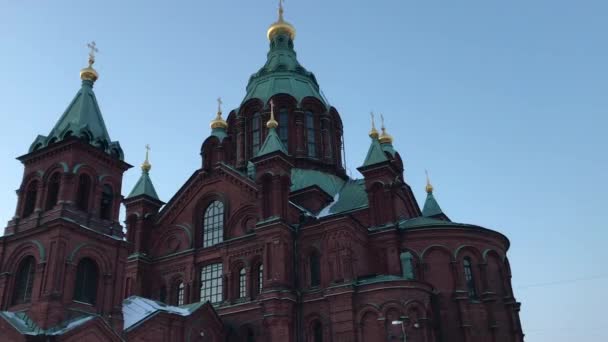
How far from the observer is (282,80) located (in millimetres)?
43562

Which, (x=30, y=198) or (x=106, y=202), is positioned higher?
(x=30, y=198)

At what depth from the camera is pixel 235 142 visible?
4294 cm

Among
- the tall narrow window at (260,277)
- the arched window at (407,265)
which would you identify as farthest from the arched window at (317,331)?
the arched window at (407,265)

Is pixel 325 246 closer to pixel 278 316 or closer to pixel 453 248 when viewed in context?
pixel 278 316

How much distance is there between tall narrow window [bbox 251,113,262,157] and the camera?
41.6 m

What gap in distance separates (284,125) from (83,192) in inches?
657

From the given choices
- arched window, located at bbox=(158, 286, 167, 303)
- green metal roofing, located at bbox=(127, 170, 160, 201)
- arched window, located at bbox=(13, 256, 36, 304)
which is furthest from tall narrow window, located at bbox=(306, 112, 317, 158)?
arched window, located at bbox=(13, 256, 36, 304)

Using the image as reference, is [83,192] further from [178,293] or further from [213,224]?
[178,293]

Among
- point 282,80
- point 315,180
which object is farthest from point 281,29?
point 315,180

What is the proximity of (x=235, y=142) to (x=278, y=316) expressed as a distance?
16948 millimetres

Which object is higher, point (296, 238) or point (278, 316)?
point (296, 238)

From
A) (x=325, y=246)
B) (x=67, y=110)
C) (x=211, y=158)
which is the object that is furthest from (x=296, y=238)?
(x=67, y=110)

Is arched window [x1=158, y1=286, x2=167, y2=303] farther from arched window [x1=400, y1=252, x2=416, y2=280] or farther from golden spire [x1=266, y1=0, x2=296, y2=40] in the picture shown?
golden spire [x1=266, y1=0, x2=296, y2=40]

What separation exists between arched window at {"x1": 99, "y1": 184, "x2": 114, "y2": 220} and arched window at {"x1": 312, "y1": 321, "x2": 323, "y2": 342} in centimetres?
1055
